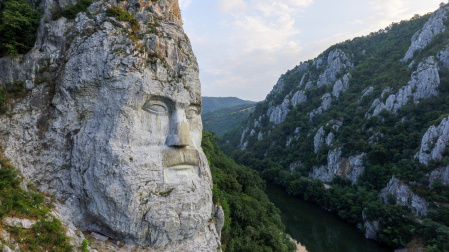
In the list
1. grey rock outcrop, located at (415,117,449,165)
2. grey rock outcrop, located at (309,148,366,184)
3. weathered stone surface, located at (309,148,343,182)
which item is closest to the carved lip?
grey rock outcrop, located at (415,117,449,165)

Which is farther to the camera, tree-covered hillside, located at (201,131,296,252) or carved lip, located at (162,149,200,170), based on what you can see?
tree-covered hillside, located at (201,131,296,252)

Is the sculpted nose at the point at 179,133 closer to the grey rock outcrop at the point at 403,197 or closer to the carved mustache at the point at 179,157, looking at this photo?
the carved mustache at the point at 179,157

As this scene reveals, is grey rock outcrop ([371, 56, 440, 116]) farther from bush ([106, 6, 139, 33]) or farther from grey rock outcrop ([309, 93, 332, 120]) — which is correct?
bush ([106, 6, 139, 33])

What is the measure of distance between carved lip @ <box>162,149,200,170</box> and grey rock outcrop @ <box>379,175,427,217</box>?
31204mm

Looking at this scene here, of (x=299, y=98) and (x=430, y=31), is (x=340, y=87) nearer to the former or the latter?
(x=299, y=98)

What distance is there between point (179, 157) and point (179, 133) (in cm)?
83

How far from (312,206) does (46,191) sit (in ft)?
128

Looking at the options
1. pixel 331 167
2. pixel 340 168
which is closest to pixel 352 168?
pixel 340 168

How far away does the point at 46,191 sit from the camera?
757cm

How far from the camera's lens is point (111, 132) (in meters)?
7.68

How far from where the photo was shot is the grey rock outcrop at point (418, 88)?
1651 inches

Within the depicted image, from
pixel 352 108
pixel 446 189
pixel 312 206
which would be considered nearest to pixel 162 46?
pixel 446 189

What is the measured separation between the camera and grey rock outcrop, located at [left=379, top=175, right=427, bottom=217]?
28.5 metres

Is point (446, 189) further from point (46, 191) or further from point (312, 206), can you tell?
point (46, 191)
